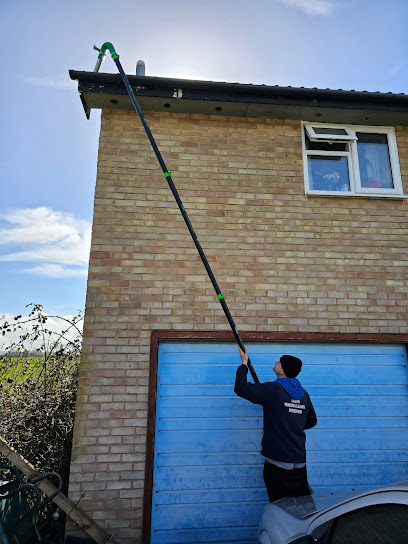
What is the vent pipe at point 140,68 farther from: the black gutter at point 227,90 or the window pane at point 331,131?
the window pane at point 331,131

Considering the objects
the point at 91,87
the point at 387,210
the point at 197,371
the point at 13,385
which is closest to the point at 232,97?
Result: the point at 91,87

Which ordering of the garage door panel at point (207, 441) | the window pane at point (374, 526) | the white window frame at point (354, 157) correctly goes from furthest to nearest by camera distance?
the white window frame at point (354, 157)
the garage door panel at point (207, 441)
the window pane at point (374, 526)

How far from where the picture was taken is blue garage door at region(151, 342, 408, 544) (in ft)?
14.1

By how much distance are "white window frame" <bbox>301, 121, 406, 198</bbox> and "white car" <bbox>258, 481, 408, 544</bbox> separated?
12.6 feet

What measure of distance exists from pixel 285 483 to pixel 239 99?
460 cm

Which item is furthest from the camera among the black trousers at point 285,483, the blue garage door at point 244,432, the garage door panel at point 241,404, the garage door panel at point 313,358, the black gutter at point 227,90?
the black gutter at point 227,90

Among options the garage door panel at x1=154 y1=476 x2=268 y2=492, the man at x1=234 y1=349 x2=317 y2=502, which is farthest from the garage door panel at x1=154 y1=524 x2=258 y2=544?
the man at x1=234 y1=349 x2=317 y2=502

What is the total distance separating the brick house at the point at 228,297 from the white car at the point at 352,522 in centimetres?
162

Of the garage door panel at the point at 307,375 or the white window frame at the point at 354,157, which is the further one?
the white window frame at the point at 354,157

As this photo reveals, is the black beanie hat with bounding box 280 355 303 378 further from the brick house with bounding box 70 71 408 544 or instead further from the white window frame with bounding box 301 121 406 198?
the white window frame with bounding box 301 121 406 198

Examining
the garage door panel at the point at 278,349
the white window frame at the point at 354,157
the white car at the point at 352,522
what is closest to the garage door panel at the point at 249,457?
the garage door panel at the point at 278,349

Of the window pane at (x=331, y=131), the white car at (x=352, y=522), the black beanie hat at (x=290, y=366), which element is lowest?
the white car at (x=352, y=522)

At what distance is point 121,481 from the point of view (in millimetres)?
4180

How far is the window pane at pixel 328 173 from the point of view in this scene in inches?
217
